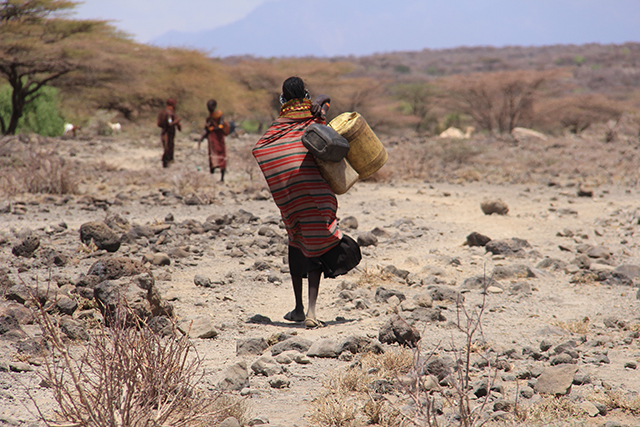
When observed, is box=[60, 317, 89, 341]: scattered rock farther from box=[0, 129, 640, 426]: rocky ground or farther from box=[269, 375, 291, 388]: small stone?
box=[269, 375, 291, 388]: small stone

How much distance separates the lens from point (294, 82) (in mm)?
3422

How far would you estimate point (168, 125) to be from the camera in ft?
35.0

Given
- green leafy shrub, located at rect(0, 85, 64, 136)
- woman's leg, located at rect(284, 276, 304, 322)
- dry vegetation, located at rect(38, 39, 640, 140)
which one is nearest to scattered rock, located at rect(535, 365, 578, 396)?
woman's leg, located at rect(284, 276, 304, 322)

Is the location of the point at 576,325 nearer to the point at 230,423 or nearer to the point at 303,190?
the point at 303,190

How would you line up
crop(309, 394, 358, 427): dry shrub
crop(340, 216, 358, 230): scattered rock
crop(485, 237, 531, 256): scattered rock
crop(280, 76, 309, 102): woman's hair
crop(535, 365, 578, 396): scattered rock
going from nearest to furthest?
crop(309, 394, 358, 427): dry shrub, crop(535, 365, 578, 396): scattered rock, crop(280, 76, 309, 102): woman's hair, crop(485, 237, 531, 256): scattered rock, crop(340, 216, 358, 230): scattered rock

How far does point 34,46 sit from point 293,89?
509 inches

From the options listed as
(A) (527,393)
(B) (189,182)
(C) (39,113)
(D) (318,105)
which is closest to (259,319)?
(D) (318,105)

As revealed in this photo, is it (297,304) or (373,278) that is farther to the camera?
(373,278)

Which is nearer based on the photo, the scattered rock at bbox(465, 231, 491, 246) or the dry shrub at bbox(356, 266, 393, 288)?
the dry shrub at bbox(356, 266, 393, 288)

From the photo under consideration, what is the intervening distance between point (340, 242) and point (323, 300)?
3.04ft

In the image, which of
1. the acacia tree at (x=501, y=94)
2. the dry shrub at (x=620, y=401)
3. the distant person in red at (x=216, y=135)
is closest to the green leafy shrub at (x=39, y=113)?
the distant person in red at (x=216, y=135)

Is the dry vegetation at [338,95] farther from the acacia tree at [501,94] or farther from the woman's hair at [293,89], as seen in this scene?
the woman's hair at [293,89]

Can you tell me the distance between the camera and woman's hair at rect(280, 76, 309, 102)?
341 cm

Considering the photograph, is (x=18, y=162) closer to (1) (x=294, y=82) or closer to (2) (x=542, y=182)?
(1) (x=294, y=82)
